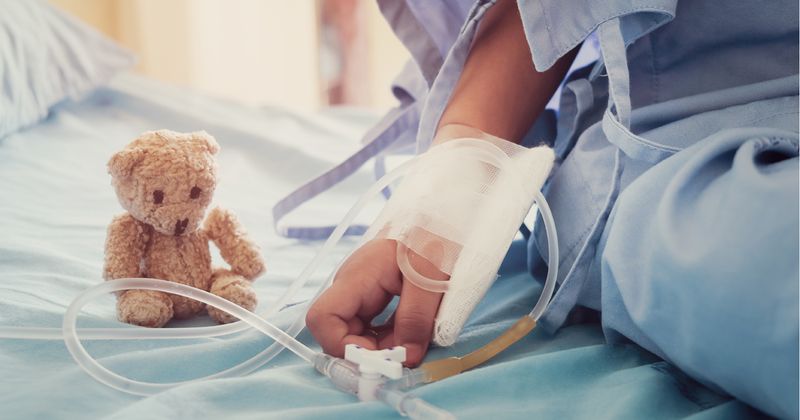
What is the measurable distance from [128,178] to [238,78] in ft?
8.25

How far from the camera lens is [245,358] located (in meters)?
0.59

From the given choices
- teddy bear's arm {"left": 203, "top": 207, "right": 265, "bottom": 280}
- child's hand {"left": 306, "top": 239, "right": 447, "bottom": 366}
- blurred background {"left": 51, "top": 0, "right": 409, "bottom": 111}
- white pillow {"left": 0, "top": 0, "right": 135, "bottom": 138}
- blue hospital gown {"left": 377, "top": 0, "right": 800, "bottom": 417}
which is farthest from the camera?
blurred background {"left": 51, "top": 0, "right": 409, "bottom": 111}

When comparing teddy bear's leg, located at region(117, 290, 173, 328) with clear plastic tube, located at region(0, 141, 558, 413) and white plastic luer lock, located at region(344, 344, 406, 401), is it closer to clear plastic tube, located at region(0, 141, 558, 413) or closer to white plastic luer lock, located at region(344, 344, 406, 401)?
clear plastic tube, located at region(0, 141, 558, 413)

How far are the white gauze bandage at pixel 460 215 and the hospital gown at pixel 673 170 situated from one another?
0.24 feet

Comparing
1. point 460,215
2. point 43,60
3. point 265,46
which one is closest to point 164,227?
point 460,215

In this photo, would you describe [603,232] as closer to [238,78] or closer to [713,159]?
[713,159]

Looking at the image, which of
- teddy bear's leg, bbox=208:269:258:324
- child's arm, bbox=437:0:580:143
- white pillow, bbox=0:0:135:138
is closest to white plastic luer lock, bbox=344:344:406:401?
teddy bear's leg, bbox=208:269:258:324

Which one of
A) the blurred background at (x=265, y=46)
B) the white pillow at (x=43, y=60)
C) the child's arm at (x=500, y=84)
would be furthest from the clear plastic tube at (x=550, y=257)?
the blurred background at (x=265, y=46)

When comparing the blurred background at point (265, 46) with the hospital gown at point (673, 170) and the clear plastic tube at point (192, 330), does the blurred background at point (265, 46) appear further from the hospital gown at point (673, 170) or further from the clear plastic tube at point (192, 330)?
the clear plastic tube at point (192, 330)

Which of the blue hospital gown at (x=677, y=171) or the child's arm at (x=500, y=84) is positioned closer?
the blue hospital gown at (x=677, y=171)

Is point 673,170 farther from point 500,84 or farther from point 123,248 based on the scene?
point 123,248

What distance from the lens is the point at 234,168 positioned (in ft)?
4.18

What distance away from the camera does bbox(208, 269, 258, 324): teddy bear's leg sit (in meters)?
0.64

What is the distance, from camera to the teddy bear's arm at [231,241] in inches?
26.6
